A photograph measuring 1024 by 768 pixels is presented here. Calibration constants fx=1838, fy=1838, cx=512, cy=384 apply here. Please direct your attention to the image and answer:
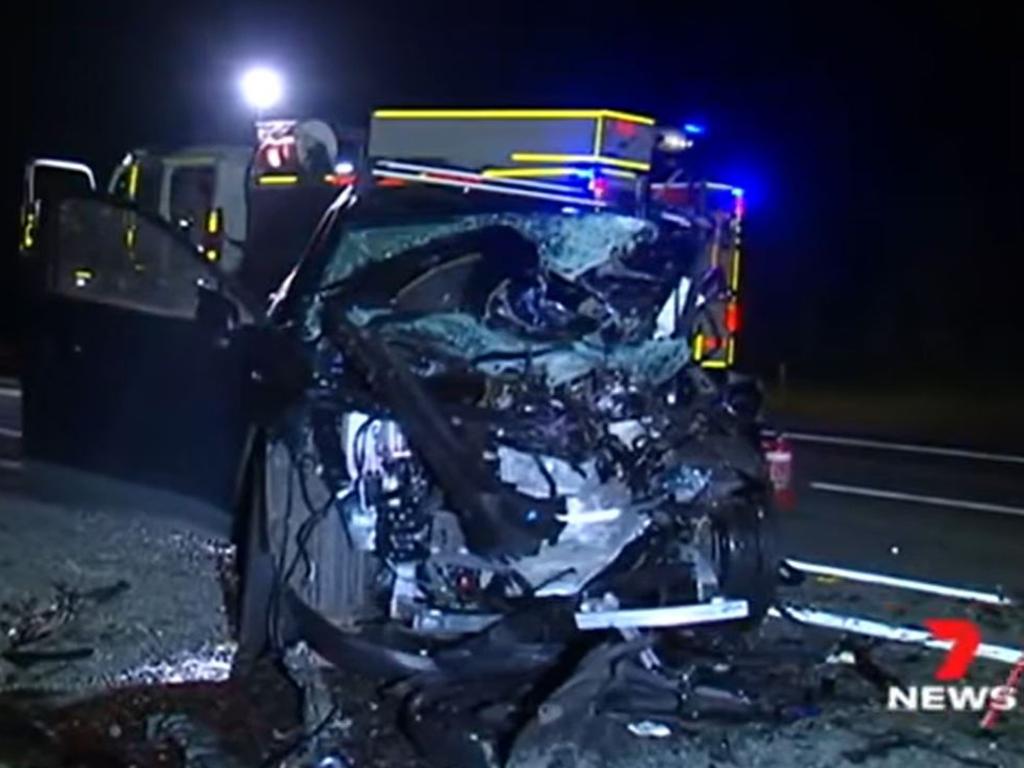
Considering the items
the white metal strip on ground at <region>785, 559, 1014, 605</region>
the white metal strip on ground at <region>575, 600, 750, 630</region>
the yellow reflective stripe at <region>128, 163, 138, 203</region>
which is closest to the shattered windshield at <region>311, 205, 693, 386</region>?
the white metal strip on ground at <region>575, 600, 750, 630</region>

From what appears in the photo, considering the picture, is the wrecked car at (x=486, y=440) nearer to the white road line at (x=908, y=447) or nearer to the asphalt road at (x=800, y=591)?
the asphalt road at (x=800, y=591)

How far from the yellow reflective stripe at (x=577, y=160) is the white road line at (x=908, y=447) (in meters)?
4.39

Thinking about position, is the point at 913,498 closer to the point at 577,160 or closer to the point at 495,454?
the point at 577,160

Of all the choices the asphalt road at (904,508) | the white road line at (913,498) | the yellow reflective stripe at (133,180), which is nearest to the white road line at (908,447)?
the asphalt road at (904,508)

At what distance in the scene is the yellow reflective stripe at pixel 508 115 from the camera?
1335cm

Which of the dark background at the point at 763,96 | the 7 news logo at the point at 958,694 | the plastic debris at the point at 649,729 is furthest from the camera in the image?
the dark background at the point at 763,96

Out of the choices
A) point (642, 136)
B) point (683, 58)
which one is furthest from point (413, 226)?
point (683, 58)

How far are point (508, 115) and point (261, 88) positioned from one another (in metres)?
3.96

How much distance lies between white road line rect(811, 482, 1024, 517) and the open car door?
19.5 feet

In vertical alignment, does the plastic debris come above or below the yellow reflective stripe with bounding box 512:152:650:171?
below

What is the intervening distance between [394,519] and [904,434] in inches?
504

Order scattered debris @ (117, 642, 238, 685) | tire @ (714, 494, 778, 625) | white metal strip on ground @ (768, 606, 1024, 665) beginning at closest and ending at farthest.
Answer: scattered debris @ (117, 642, 238, 685), tire @ (714, 494, 778, 625), white metal strip on ground @ (768, 606, 1024, 665)

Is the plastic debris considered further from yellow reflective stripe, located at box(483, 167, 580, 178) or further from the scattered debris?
yellow reflective stripe, located at box(483, 167, 580, 178)

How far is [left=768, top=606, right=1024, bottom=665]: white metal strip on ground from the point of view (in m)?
8.03
